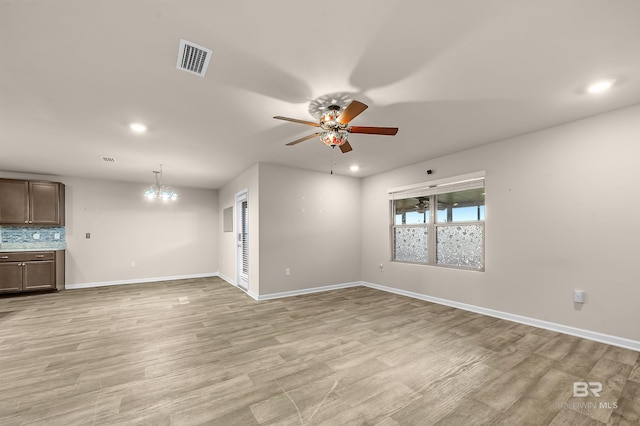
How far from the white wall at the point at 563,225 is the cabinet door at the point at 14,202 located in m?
8.24

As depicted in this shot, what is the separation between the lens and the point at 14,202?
5.40 metres

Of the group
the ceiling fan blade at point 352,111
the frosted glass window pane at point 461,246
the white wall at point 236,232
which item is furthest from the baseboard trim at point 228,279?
the ceiling fan blade at point 352,111

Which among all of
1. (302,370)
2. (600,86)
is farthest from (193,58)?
(600,86)

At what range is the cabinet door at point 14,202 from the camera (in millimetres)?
5324

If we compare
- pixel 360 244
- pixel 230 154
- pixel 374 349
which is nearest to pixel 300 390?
pixel 374 349

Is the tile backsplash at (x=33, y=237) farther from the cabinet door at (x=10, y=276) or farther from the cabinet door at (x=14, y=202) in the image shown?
the cabinet door at (x=10, y=276)

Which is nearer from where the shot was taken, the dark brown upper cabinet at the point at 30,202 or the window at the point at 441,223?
the window at the point at 441,223

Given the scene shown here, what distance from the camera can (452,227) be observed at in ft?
15.0

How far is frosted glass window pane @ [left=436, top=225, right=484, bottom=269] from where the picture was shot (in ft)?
13.8

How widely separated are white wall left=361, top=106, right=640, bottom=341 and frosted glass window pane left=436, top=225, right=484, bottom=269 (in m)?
0.17

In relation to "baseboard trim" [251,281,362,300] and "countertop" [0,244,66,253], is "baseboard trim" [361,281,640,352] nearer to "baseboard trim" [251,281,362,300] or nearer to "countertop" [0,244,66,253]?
"baseboard trim" [251,281,362,300]

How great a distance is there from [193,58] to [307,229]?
3.92m

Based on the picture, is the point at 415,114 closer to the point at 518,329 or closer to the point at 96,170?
the point at 518,329

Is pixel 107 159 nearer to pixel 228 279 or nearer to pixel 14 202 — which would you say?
pixel 14 202
